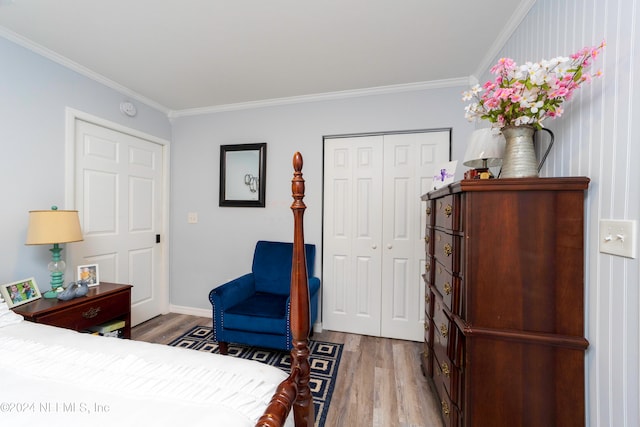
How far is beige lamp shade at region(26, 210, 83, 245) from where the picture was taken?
175cm

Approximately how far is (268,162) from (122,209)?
152cm

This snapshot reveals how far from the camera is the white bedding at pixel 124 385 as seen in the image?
69 cm

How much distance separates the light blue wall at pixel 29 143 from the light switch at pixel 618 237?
3.27 metres

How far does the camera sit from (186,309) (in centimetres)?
315

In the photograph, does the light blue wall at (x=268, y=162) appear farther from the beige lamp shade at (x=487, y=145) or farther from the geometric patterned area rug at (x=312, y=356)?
the beige lamp shade at (x=487, y=145)

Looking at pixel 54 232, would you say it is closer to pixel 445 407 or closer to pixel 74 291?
pixel 74 291

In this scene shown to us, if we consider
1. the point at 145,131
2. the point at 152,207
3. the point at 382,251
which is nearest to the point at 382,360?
the point at 382,251

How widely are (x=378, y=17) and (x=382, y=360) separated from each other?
2511 millimetres

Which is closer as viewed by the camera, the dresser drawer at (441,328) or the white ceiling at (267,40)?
the dresser drawer at (441,328)

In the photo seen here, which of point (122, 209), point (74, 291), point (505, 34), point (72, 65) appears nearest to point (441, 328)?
point (505, 34)

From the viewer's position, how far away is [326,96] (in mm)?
2701

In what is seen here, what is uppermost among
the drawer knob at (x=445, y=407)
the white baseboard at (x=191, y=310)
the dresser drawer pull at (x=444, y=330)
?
the dresser drawer pull at (x=444, y=330)

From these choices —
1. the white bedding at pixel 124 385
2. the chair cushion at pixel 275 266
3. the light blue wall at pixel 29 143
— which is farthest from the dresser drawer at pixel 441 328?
the light blue wall at pixel 29 143

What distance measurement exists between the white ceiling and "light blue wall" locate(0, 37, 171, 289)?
0.15 meters
